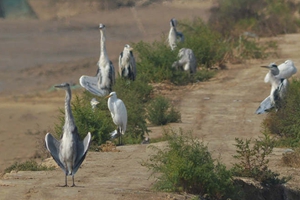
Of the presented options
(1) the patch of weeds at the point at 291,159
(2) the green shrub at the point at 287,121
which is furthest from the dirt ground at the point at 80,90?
(2) the green shrub at the point at 287,121

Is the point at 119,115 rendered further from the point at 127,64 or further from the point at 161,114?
the point at 127,64

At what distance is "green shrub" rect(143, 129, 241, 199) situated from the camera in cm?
1020

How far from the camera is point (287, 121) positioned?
15562mm

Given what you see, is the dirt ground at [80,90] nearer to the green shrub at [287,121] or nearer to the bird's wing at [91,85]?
the green shrub at [287,121]

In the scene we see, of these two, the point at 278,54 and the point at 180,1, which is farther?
the point at 180,1

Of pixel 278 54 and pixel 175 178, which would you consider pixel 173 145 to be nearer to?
pixel 175 178

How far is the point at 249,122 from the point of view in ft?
57.9

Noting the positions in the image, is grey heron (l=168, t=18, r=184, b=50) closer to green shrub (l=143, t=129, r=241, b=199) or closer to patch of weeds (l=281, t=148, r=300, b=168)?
patch of weeds (l=281, t=148, r=300, b=168)

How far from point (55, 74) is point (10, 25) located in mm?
6383

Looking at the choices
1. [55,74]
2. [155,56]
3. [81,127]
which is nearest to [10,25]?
[55,74]

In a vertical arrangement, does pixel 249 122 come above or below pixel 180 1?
below

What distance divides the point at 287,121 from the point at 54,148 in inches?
242

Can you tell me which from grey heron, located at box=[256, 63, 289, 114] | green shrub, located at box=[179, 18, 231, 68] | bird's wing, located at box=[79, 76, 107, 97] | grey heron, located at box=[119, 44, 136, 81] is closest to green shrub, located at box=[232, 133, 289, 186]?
grey heron, located at box=[256, 63, 289, 114]

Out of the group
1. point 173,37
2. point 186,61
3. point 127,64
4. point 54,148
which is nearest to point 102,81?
point 127,64
